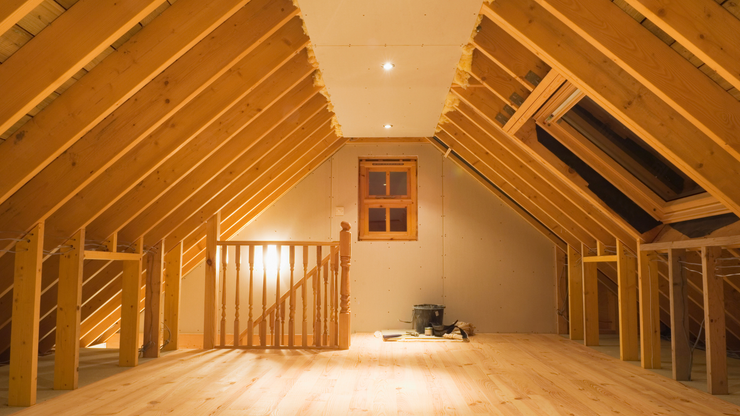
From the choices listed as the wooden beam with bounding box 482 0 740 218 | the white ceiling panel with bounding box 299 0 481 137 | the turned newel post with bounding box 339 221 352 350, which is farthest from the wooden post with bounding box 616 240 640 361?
the turned newel post with bounding box 339 221 352 350

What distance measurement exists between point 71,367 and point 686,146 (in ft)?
12.8

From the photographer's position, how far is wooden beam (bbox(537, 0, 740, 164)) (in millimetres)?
2746

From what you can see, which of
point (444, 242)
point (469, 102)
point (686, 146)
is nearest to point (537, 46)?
point (686, 146)

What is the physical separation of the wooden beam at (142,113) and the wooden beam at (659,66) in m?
1.64

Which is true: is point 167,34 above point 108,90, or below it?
above

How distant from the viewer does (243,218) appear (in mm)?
6816

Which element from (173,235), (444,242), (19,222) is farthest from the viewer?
(444,242)

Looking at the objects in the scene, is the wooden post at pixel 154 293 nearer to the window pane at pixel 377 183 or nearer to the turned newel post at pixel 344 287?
the turned newel post at pixel 344 287

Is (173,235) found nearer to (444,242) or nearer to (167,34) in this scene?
(167,34)

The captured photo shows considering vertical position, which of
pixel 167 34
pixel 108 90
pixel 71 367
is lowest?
pixel 71 367

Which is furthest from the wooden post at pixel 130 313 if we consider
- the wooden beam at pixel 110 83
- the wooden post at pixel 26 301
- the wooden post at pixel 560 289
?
the wooden post at pixel 560 289

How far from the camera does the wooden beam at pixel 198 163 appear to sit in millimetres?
4094

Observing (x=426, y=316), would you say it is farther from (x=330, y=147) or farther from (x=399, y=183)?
(x=330, y=147)

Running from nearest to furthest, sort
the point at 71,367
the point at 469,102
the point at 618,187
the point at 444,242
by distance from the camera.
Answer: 1. the point at 71,367
2. the point at 618,187
3. the point at 469,102
4. the point at 444,242
